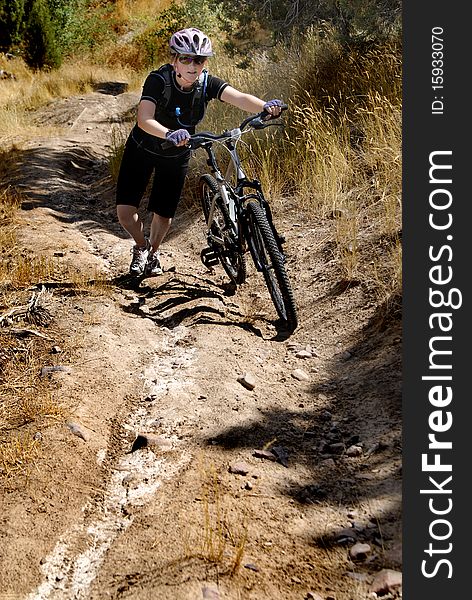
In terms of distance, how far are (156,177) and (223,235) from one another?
75cm

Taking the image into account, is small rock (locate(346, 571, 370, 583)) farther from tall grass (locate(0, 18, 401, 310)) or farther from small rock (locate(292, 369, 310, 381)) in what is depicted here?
tall grass (locate(0, 18, 401, 310))

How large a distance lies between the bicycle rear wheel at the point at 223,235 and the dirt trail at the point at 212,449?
0.81 ft

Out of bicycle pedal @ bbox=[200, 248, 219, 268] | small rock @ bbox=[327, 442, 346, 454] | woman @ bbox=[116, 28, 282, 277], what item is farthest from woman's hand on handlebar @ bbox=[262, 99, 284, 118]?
small rock @ bbox=[327, 442, 346, 454]

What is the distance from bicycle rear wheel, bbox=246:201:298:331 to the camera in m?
4.89

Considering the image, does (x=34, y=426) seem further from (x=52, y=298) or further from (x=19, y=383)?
(x=52, y=298)

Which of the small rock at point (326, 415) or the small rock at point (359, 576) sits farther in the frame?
the small rock at point (326, 415)

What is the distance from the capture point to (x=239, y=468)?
350 centimetres

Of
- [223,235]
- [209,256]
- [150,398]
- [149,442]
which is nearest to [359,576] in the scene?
[149,442]

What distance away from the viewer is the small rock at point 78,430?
3760mm

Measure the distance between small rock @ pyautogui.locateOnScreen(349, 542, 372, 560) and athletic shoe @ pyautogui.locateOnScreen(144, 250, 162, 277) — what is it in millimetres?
3744

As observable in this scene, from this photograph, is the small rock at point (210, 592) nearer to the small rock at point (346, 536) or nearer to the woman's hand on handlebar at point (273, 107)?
the small rock at point (346, 536)

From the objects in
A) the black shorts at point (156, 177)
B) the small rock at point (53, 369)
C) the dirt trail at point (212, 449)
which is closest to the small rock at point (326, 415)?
the dirt trail at point (212, 449)

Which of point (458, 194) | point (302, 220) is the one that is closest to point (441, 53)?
point (458, 194)

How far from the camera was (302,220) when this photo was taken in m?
6.63
